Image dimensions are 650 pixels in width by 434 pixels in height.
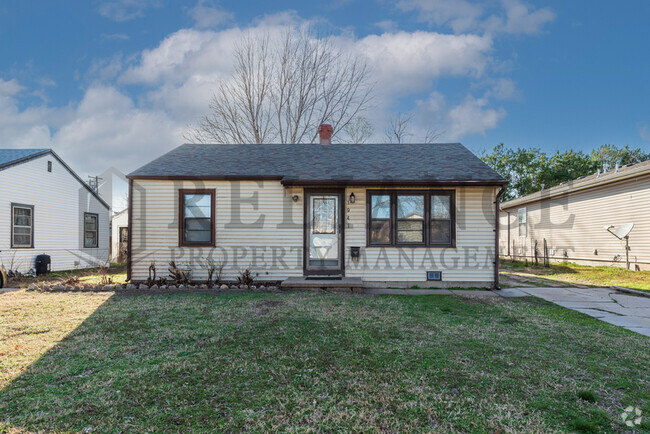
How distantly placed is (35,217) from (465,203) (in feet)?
42.7

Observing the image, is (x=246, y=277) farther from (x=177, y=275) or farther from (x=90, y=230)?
(x=90, y=230)

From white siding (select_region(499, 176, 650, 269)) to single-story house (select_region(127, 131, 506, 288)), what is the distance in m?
6.16

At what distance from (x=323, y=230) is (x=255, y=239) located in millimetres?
1653

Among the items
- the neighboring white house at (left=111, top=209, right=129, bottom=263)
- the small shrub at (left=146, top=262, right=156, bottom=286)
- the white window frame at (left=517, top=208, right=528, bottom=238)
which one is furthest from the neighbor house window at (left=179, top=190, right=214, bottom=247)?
the white window frame at (left=517, top=208, right=528, bottom=238)

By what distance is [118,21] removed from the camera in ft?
39.3

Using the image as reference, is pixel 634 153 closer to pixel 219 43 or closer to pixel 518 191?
pixel 518 191

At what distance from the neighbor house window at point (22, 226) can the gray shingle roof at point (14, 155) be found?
125cm

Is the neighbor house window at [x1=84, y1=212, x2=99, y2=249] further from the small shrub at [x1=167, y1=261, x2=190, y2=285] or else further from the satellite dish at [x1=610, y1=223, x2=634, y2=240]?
the satellite dish at [x1=610, y1=223, x2=634, y2=240]

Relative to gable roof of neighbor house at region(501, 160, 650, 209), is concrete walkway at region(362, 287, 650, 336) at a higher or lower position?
lower

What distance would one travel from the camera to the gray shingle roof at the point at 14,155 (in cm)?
1012

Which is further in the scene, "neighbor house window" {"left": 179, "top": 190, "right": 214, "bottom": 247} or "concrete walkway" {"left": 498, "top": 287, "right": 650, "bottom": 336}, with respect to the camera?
"neighbor house window" {"left": 179, "top": 190, "right": 214, "bottom": 247}

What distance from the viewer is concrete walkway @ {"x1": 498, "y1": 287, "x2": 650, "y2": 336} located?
4992 mm

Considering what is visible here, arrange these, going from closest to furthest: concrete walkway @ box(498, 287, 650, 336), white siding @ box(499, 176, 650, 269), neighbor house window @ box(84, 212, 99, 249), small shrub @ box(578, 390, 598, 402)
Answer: small shrub @ box(578, 390, 598, 402) → concrete walkway @ box(498, 287, 650, 336) → white siding @ box(499, 176, 650, 269) → neighbor house window @ box(84, 212, 99, 249)

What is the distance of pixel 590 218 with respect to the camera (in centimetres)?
1245
